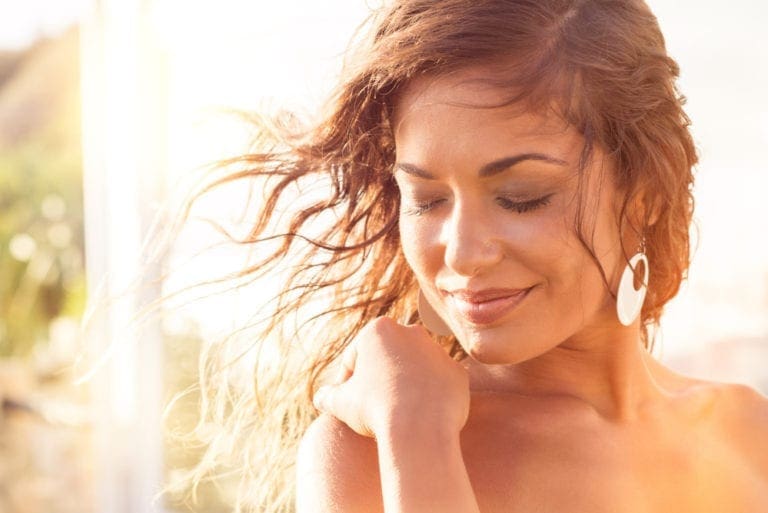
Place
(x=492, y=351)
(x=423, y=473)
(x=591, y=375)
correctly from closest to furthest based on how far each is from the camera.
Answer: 1. (x=423, y=473)
2. (x=492, y=351)
3. (x=591, y=375)

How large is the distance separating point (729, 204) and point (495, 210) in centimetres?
133

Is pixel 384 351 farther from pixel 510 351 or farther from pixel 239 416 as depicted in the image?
pixel 239 416

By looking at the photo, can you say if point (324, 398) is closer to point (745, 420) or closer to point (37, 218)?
point (745, 420)

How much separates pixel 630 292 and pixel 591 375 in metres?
0.15

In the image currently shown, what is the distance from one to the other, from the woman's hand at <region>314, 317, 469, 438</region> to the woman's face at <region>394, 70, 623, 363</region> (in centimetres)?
4

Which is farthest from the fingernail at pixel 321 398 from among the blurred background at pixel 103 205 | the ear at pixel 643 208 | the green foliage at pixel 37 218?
the green foliage at pixel 37 218

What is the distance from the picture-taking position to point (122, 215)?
12.3ft

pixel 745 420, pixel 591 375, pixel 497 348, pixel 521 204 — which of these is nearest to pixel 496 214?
pixel 521 204

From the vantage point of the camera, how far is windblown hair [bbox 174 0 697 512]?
1.25 meters

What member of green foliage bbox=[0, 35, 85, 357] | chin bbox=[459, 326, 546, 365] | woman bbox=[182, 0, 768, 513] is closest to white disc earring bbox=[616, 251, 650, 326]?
woman bbox=[182, 0, 768, 513]

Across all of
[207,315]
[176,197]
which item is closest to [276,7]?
[207,315]

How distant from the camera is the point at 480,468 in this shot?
136 cm

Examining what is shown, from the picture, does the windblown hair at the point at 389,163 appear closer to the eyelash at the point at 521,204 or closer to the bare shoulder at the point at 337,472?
the eyelash at the point at 521,204

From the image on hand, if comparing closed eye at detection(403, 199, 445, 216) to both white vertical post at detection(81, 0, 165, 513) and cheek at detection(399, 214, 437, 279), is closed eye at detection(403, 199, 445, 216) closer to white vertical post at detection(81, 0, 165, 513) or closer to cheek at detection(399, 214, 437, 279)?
cheek at detection(399, 214, 437, 279)
